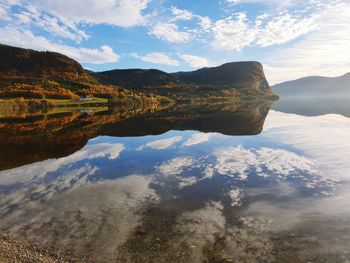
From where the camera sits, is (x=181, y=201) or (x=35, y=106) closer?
(x=181, y=201)

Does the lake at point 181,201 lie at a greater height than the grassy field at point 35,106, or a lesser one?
greater

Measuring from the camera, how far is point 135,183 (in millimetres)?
26453

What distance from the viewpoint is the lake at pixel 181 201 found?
15508mm

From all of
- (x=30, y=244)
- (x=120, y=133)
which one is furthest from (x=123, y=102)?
(x=30, y=244)

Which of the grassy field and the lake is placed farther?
A: the grassy field

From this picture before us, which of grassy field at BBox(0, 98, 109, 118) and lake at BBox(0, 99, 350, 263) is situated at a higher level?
lake at BBox(0, 99, 350, 263)

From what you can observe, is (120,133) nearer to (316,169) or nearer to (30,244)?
(316,169)

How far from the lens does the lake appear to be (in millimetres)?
15508

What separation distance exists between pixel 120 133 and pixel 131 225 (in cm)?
3956

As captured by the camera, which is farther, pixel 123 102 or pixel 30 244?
pixel 123 102

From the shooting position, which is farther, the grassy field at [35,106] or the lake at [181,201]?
the grassy field at [35,106]

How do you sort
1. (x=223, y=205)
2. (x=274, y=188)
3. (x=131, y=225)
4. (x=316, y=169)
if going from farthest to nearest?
(x=316, y=169) → (x=274, y=188) → (x=223, y=205) → (x=131, y=225)

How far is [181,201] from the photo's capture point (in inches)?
862

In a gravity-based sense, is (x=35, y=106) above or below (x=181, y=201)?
below
